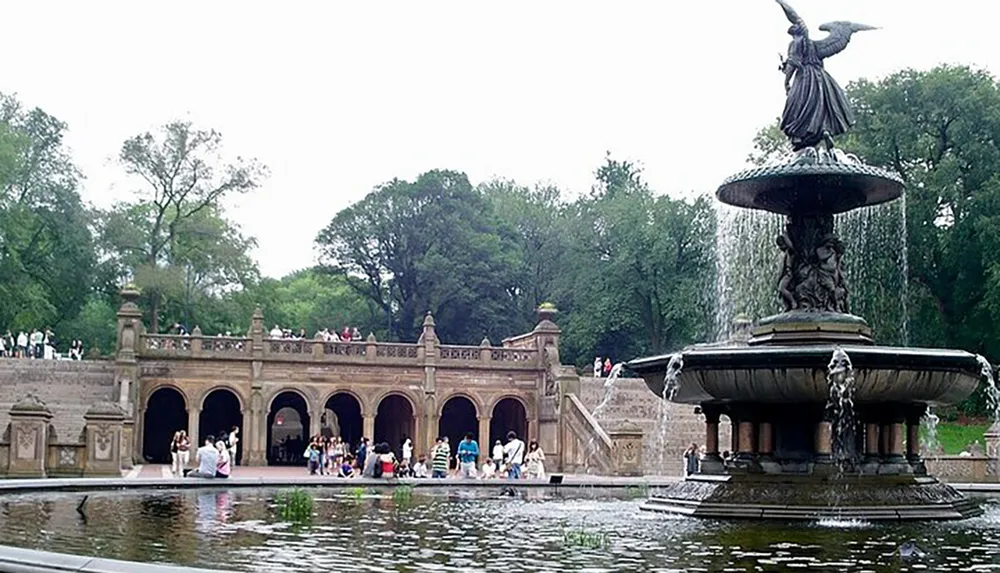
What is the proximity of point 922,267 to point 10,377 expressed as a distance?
35205mm

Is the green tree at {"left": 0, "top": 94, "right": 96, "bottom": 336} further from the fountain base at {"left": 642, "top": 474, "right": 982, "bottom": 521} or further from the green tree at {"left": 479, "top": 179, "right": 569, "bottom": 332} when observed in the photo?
the fountain base at {"left": 642, "top": 474, "right": 982, "bottom": 521}

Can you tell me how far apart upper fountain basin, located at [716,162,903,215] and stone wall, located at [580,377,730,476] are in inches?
829

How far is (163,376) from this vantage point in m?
46.7

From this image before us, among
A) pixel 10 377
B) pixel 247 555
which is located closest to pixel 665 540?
pixel 247 555

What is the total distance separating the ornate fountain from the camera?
48.5 ft

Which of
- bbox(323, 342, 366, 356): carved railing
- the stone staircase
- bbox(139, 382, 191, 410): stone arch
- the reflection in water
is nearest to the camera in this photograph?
the reflection in water

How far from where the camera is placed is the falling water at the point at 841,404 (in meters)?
14.4

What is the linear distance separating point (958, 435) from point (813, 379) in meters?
37.4

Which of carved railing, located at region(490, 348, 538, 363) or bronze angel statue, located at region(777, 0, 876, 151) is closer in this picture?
bronze angel statue, located at region(777, 0, 876, 151)

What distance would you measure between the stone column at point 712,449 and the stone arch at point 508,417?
32.6 m

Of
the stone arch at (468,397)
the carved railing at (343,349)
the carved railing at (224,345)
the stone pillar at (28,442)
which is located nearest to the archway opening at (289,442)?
the carved railing at (343,349)

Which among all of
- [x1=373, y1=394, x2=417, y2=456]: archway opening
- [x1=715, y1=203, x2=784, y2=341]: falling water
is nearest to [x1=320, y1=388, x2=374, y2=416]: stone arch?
[x1=373, y1=394, x2=417, y2=456]: archway opening

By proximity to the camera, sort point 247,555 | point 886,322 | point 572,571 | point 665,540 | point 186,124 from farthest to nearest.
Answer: point 186,124, point 886,322, point 665,540, point 247,555, point 572,571

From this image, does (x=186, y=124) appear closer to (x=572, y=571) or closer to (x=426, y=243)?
(x=426, y=243)
